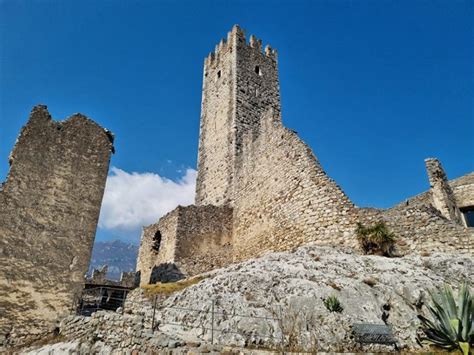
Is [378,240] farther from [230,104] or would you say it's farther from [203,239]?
[230,104]

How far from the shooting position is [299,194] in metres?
16.1

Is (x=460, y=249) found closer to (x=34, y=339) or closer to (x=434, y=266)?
(x=434, y=266)

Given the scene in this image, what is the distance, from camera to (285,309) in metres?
8.59

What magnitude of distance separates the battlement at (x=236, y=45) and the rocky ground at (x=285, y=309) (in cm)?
2058

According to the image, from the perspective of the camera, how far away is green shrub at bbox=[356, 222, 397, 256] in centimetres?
1210

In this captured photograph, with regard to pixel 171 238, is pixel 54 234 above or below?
below

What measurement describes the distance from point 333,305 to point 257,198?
11583mm

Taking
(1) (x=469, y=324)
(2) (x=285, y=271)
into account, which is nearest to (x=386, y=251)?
(2) (x=285, y=271)

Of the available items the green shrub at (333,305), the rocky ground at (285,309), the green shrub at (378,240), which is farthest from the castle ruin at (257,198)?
the green shrub at (333,305)

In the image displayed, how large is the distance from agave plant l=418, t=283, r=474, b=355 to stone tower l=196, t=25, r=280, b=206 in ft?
50.2

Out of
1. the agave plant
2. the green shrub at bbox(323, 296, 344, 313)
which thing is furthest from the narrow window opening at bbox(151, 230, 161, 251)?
the agave plant

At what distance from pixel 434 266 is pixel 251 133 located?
46.1ft

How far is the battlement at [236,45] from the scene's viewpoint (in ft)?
90.0

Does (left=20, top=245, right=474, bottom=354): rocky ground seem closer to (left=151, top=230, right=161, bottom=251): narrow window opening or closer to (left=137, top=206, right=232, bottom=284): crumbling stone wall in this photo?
(left=137, top=206, right=232, bottom=284): crumbling stone wall
